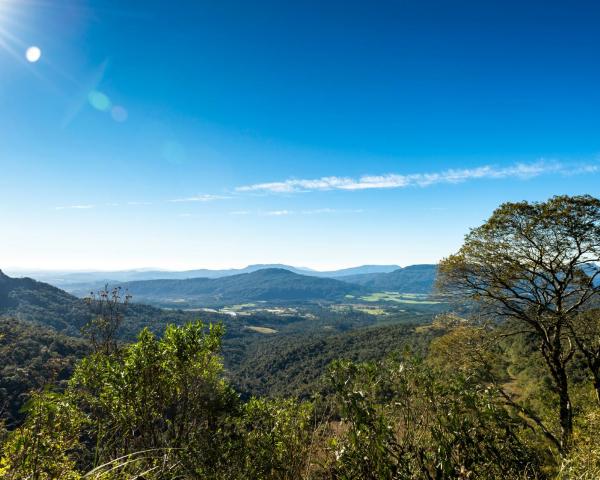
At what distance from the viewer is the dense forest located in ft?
10.4

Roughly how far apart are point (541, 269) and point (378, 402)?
15.3 metres

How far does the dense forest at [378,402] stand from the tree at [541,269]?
6cm

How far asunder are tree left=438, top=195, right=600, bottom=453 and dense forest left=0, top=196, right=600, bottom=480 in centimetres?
6

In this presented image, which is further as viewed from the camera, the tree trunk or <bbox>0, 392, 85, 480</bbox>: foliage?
the tree trunk

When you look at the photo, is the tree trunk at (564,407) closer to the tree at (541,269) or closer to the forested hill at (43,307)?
the tree at (541,269)

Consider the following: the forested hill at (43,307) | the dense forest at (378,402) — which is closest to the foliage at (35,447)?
the dense forest at (378,402)

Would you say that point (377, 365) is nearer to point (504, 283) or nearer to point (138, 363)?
point (138, 363)

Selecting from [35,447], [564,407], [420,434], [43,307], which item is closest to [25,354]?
[35,447]

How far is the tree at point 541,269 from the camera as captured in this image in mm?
14469

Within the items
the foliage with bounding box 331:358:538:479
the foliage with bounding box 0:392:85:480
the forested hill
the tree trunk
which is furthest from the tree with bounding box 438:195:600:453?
the forested hill

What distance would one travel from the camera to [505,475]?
3.35 metres

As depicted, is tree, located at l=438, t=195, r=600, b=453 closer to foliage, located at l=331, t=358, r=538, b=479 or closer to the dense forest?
the dense forest

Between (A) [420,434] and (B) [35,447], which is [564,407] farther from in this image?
(B) [35,447]

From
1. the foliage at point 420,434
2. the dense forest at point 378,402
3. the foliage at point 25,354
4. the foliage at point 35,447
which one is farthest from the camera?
the foliage at point 25,354
